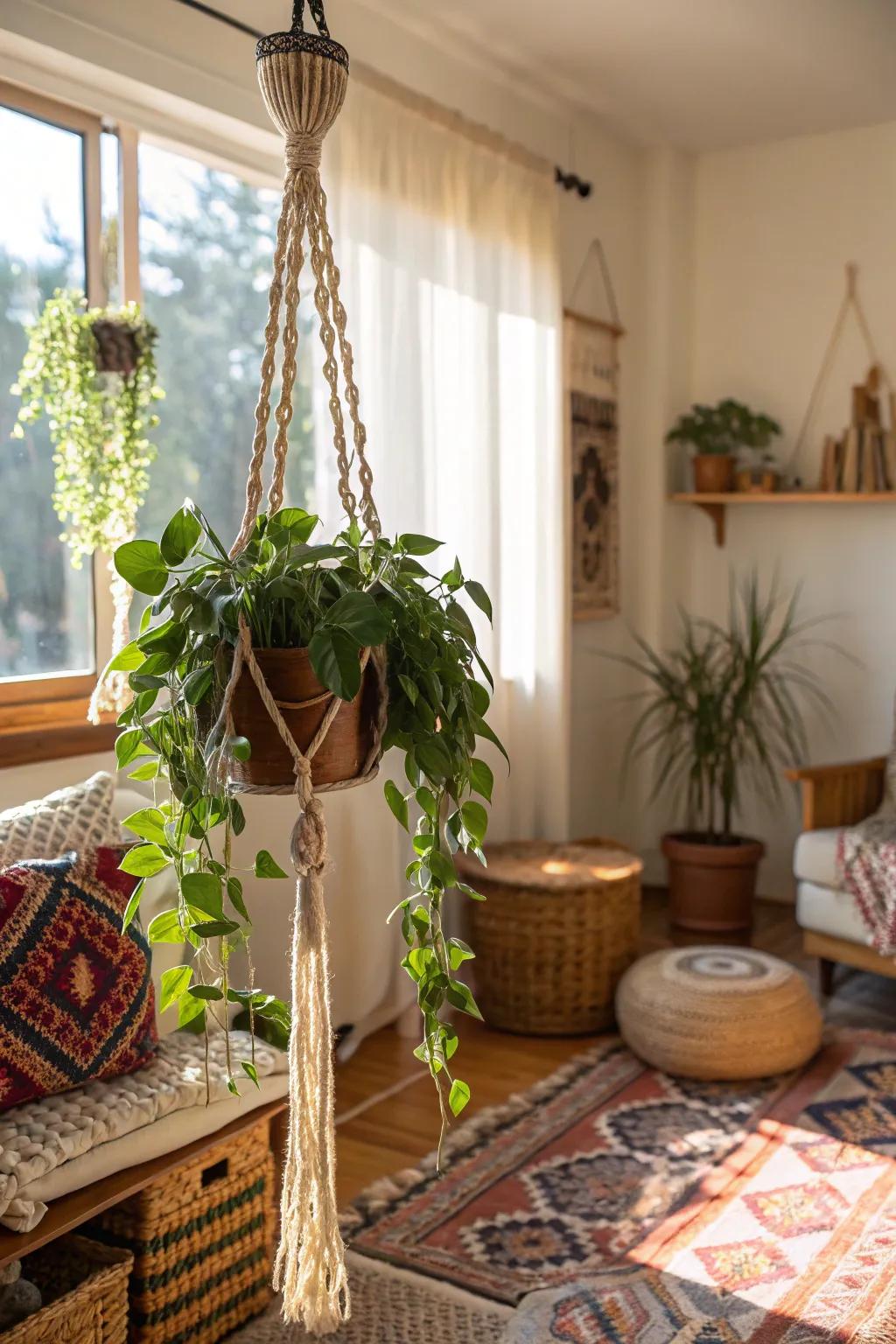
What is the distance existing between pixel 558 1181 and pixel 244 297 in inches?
86.0

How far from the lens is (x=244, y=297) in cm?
325

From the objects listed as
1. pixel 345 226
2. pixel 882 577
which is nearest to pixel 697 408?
pixel 882 577

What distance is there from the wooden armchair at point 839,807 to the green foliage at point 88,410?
79.2 inches

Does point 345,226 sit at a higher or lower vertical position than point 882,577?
higher

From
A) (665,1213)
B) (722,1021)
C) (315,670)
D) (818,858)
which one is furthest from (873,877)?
(315,670)

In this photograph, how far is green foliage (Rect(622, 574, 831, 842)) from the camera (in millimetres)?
4320

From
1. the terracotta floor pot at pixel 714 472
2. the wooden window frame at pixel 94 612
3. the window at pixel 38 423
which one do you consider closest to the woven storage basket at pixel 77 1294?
the wooden window frame at pixel 94 612

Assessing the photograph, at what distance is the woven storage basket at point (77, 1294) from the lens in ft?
5.57

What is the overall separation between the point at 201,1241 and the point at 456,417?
2189 millimetres

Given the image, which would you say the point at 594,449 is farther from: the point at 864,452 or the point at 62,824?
the point at 62,824

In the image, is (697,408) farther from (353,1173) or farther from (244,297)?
(353,1173)

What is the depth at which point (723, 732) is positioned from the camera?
427 centimetres

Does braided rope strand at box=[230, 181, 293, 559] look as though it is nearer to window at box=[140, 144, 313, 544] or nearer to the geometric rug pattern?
the geometric rug pattern

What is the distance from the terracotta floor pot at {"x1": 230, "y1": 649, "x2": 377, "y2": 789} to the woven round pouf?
1936 millimetres
